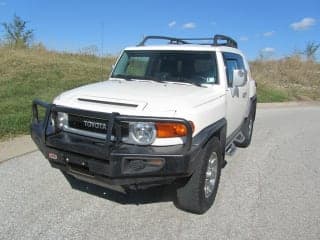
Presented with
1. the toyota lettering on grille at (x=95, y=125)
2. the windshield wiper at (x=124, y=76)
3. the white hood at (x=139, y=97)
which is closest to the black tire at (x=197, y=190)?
the white hood at (x=139, y=97)

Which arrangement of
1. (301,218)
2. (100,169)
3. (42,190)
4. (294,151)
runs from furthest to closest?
(294,151) → (42,190) → (301,218) → (100,169)

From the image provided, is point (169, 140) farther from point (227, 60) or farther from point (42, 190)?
point (227, 60)

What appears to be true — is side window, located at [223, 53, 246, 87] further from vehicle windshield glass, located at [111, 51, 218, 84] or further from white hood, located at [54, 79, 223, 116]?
white hood, located at [54, 79, 223, 116]

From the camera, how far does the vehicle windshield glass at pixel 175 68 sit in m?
5.52

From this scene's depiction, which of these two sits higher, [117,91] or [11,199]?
[117,91]

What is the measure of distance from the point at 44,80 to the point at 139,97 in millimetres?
11413

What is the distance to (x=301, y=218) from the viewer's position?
468cm

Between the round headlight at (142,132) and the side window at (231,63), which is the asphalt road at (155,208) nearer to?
the round headlight at (142,132)

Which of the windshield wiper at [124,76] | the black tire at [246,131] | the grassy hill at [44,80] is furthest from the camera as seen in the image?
the grassy hill at [44,80]

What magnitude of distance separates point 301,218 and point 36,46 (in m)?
22.3

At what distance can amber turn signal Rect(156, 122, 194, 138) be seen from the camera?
13.4 feet

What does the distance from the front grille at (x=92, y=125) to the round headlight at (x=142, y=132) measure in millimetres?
76

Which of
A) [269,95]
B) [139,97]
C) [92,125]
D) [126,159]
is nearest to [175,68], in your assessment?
[139,97]

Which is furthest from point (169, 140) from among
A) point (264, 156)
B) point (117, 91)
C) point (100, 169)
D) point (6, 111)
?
point (6, 111)
